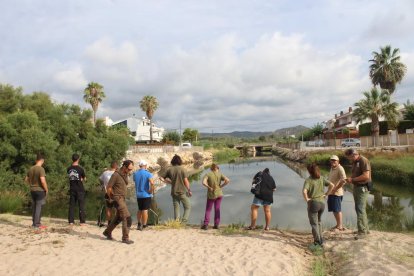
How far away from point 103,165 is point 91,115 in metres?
4.03

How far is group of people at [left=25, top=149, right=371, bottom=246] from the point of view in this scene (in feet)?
26.7

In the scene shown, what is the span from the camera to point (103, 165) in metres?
25.9

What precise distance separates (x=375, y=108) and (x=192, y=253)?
42.1 metres

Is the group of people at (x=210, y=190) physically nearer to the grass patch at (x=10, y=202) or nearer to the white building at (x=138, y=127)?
the grass patch at (x=10, y=202)

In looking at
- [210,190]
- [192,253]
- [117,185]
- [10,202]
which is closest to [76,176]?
[117,185]

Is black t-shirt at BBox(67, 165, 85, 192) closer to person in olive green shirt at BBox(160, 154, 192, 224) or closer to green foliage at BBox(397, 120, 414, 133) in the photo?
person in olive green shirt at BBox(160, 154, 192, 224)

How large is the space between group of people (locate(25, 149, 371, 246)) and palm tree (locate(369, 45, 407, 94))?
48.6 m

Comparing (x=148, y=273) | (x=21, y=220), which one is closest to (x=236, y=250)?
(x=148, y=273)

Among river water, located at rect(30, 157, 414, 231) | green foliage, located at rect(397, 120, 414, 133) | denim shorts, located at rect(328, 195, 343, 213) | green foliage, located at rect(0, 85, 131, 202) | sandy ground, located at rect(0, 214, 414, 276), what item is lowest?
river water, located at rect(30, 157, 414, 231)

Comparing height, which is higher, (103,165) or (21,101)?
(21,101)

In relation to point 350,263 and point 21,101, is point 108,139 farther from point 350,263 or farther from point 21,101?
point 350,263

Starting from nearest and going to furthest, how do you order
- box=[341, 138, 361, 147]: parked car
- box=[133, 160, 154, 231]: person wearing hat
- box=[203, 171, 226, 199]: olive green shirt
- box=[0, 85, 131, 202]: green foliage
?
box=[133, 160, 154, 231]: person wearing hat, box=[203, 171, 226, 199]: olive green shirt, box=[0, 85, 131, 202]: green foliage, box=[341, 138, 361, 147]: parked car

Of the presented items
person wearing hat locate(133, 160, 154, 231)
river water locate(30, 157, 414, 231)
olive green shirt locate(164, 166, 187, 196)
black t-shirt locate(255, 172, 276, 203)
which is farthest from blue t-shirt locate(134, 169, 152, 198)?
black t-shirt locate(255, 172, 276, 203)

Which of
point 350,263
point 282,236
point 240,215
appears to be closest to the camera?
point 350,263
